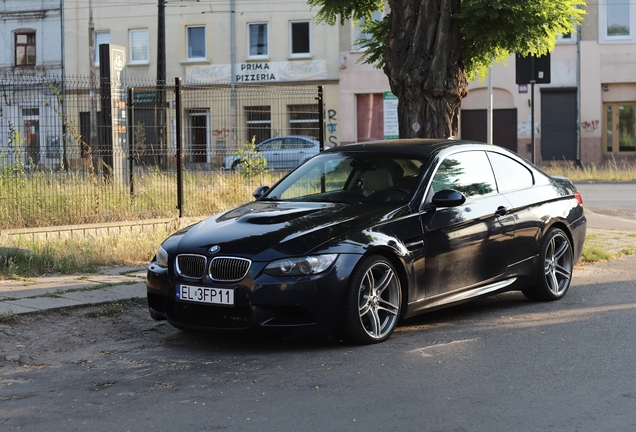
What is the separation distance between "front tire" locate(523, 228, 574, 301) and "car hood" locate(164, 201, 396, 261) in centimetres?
207

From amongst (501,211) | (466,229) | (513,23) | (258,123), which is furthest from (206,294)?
(258,123)

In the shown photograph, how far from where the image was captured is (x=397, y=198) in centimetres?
A: 735

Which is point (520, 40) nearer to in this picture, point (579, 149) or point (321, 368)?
point (321, 368)

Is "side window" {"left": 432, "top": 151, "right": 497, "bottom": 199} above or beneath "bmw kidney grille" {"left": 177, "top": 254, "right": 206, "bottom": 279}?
above

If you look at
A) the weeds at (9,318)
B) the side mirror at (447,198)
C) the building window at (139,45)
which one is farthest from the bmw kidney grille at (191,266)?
the building window at (139,45)

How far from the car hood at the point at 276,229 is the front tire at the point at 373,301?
0.32 metres

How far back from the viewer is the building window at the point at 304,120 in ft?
48.8

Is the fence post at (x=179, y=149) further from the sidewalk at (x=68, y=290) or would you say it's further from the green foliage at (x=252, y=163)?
the sidewalk at (x=68, y=290)

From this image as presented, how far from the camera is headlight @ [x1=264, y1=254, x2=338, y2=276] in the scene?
20.7 ft

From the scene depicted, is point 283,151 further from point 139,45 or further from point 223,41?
point 139,45

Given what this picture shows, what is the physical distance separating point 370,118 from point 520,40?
27.9 m

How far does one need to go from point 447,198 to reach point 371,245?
99 cm

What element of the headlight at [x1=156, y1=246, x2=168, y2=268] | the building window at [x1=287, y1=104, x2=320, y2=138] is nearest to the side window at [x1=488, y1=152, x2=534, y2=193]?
the headlight at [x1=156, y1=246, x2=168, y2=268]

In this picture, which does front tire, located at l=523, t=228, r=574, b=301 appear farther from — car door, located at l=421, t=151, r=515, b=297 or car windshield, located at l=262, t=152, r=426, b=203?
car windshield, located at l=262, t=152, r=426, b=203
